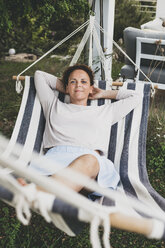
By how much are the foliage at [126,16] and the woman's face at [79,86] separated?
19.1 ft

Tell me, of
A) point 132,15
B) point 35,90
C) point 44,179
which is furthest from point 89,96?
point 132,15

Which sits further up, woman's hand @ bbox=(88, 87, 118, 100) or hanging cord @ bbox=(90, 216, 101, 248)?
woman's hand @ bbox=(88, 87, 118, 100)

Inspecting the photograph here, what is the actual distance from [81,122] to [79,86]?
297 millimetres

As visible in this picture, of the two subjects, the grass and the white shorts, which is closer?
the white shorts

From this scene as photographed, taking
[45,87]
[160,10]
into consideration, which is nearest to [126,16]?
[160,10]

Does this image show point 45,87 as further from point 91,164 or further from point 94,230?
point 94,230

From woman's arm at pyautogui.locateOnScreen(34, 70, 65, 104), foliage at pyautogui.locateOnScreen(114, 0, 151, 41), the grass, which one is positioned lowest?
the grass

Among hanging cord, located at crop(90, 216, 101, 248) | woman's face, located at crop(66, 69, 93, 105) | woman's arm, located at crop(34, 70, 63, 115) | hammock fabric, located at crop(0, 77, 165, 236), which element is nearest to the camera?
hanging cord, located at crop(90, 216, 101, 248)

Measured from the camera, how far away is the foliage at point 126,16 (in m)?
7.66

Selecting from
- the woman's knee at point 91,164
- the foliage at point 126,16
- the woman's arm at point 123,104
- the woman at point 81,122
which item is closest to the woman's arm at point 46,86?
the woman at point 81,122

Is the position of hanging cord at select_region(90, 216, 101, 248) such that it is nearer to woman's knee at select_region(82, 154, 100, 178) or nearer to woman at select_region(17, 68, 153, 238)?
woman at select_region(17, 68, 153, 238)

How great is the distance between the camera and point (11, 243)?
1.87m

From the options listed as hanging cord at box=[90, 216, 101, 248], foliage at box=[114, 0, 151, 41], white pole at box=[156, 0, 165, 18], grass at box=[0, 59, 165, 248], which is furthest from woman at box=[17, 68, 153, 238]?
white pole at box=[156, 0, 165, 18]

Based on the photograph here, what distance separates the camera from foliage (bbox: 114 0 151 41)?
25.1 ft
